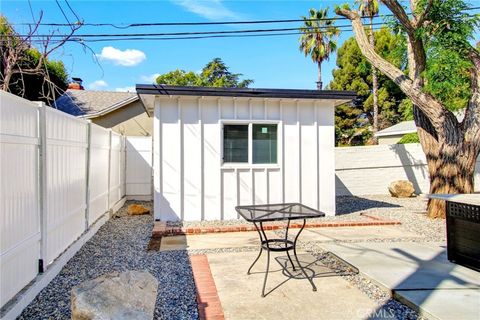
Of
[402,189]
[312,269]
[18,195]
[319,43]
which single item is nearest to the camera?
[18,195]

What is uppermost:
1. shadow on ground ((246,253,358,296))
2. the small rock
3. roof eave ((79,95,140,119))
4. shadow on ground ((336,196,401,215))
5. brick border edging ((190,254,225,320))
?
roof eave ((79,95,140,119))

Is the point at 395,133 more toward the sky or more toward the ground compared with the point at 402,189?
more toward the sky

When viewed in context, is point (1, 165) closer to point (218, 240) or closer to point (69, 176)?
point (69, 176)

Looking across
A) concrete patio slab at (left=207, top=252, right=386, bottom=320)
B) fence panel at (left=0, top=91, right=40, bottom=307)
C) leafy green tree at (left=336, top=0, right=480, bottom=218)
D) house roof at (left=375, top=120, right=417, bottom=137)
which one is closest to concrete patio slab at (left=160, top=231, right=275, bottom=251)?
concrete patio slab at (left=207, top=252, right=386, bottom=320)

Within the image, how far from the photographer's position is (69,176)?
16.2 feet

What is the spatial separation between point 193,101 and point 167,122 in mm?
724

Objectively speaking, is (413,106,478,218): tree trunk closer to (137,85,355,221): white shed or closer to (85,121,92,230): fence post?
(137,85,355,221): white shed

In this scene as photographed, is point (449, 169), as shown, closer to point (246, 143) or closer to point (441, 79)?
point (441, 79)

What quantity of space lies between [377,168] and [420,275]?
9.58m

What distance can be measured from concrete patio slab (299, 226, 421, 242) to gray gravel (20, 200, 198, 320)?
2515mm

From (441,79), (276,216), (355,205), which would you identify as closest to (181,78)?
(355,205)

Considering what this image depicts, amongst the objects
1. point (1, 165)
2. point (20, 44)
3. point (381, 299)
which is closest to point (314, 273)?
point (381, 299)

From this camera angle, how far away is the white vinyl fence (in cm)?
305

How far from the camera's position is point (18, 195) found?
329 cm
